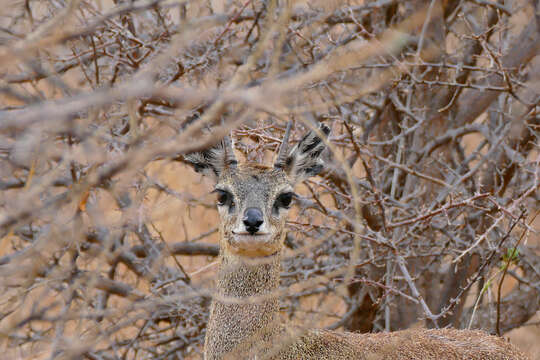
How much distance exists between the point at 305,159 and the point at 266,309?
110 centimetres

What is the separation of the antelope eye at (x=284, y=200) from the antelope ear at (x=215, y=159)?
1.34ft

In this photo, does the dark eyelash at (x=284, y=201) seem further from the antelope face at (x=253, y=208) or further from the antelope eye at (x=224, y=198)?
the antelope eye at (x=224, y=198)

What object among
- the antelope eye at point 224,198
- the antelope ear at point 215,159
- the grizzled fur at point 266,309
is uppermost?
the antelope ear at point 215,159

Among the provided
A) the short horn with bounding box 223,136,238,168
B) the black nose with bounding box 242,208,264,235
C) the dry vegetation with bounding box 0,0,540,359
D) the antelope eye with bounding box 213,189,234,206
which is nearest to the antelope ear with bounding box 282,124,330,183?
the short horn with bounding box 223,136,238,168

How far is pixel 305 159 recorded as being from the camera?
195 inches

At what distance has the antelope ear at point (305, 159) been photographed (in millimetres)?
4867

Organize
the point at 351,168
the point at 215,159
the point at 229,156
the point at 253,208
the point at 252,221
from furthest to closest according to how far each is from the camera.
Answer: the point at 351,168 → the point at 215,159 → the point at 229,156 → the point at 253,208 → the point at 252,221

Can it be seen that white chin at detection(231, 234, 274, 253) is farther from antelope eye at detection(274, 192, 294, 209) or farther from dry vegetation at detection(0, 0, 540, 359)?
dry vegetation at detection(0, 0, 540, 359)

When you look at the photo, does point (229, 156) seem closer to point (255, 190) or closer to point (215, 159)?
point (215, 159)

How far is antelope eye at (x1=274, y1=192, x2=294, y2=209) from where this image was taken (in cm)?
456

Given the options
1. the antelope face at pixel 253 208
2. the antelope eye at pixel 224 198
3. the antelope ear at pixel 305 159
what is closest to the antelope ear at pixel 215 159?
the antelope face at pixel 253 208

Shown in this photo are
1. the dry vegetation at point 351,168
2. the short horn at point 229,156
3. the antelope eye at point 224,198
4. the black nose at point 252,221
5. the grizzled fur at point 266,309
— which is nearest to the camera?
the black nose at point 252,221

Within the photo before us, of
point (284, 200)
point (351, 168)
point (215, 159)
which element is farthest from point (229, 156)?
point (351, 168)

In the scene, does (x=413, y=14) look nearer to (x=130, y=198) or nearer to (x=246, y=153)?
(x=246, y=153)
